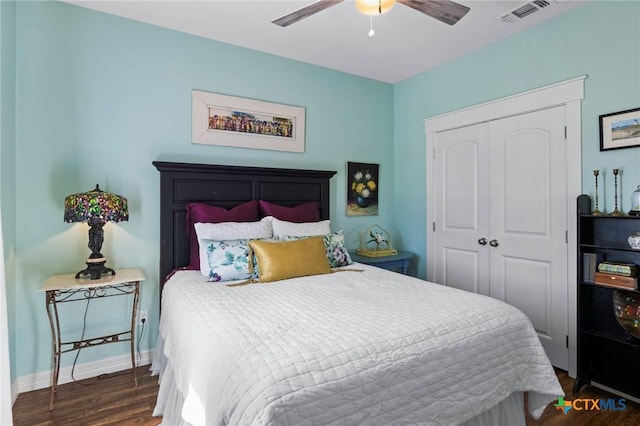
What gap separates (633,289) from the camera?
6.86ft

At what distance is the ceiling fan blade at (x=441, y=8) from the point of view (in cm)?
189

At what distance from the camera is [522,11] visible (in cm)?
251

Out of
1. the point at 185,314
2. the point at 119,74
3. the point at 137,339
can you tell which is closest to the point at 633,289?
the point at 185,314

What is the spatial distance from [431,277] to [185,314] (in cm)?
270

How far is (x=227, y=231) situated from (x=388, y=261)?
162 centimetres

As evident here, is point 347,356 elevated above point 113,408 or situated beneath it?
elevated above

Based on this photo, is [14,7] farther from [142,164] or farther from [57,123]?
[142,164]

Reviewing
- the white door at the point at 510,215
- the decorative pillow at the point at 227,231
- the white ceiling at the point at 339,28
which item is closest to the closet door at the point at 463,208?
the white door at the point at 510,215

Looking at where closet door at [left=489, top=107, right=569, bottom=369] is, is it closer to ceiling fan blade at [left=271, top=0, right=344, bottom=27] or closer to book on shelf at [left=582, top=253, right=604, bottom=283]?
book on shelf at [left=582, top=253, right=604, bottom=283]

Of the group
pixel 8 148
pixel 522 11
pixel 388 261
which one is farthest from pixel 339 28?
pixel 8 148

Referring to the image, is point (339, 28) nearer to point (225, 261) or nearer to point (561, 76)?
point (561, 76)

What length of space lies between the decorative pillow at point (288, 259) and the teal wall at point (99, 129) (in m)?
1.01

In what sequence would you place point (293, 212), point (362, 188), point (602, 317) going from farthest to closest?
point (362, 188) < point (293, 212) < point (602, 317)

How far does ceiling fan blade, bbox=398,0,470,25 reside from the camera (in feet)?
6.22
